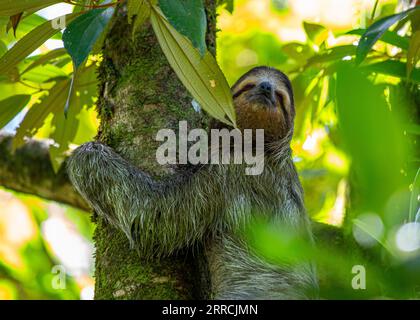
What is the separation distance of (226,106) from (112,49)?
6.49 feet

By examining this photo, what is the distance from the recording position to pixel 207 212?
5699 mm

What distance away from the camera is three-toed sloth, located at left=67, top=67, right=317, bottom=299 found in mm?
5426

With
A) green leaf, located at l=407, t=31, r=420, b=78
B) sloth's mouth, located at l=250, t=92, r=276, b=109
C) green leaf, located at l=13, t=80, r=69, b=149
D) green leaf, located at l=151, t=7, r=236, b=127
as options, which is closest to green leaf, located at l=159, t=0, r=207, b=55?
green leaf, located at l=151, t=7, r=236, b=127

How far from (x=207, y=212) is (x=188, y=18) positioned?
2169 millimetres

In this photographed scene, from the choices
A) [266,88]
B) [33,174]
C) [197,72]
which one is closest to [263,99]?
[266,88]

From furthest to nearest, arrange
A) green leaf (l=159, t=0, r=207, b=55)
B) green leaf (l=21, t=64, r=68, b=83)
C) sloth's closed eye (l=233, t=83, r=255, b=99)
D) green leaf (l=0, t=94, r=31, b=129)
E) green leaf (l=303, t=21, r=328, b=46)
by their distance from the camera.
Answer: green leaf (l=303, t=21, r=328, b=46)
green leaf (l=21, t=64, r=68, b=83)
sloth's closed eye (l=233, t=83, r=255, b=99)
green leaf (l=0, t=94, r=31, b=129)
green leaf (l=159, t=0, r=207, b=55)

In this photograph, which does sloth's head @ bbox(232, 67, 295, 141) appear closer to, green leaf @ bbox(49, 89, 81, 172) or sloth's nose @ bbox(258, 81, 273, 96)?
sloth's nose @ bbox(258, 81, 273, 96)

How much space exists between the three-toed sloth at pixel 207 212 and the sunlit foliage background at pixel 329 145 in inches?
29.2

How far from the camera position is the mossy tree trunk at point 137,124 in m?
4.92

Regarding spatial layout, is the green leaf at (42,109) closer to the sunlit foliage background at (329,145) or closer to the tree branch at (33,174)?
the sunlit foliage background at (329,145)

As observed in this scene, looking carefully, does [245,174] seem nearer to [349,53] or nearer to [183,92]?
[183,92]

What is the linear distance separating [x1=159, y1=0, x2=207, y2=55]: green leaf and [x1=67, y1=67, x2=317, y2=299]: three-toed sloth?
172 centimetres

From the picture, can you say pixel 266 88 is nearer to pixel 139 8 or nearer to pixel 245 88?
pixel 245 88

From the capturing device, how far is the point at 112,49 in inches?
243
